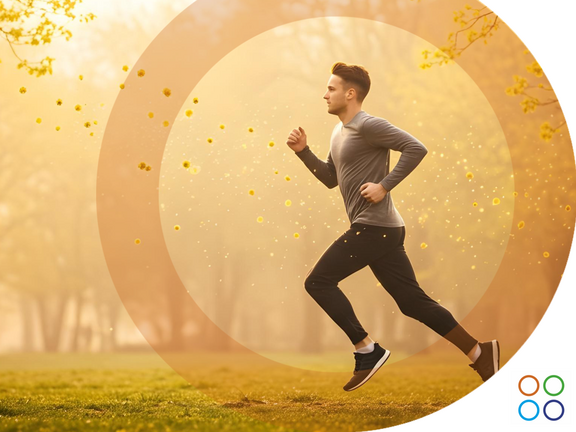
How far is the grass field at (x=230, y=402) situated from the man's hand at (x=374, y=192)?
1566mm

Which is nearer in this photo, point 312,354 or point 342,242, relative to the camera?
point 342,242

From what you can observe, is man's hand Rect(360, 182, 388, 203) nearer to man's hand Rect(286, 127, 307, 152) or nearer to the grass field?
man's hand Rect(286, 127, 307, 152)

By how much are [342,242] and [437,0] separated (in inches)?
100

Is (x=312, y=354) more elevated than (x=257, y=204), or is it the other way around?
(x=257, y=204)

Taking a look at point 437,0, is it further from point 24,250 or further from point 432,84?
point 24,250

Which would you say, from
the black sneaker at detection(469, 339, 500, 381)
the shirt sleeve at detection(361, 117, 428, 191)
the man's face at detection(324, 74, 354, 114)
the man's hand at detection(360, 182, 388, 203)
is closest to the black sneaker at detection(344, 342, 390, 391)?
the black sneaker at detection(469, 339, 500, 381)

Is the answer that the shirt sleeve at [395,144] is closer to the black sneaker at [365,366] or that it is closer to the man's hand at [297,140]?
the man's hand at [297,140]

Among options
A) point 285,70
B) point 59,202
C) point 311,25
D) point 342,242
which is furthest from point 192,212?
point 59,202

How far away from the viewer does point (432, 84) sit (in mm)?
5750

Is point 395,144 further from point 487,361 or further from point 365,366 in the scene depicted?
point 487,361
